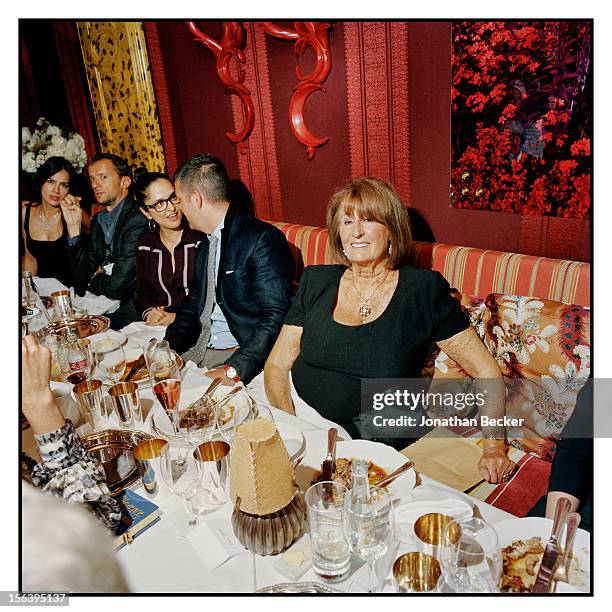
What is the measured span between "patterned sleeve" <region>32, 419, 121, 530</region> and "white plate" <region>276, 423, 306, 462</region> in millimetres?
320

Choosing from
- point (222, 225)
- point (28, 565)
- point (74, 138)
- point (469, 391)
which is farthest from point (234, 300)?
point (74, 138)

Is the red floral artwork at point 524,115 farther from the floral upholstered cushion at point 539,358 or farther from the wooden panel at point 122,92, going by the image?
the wooden panel at point 122,92

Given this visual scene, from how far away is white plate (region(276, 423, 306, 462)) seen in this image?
929mm

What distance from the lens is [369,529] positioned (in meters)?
0.65

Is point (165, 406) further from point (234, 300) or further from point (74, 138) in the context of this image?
point (74, 138)

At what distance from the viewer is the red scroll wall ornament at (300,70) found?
1.59 meters

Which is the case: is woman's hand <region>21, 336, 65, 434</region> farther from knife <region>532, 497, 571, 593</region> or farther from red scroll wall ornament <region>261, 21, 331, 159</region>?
red scroll wall ornament <region>261, 21, 331, 159</region>

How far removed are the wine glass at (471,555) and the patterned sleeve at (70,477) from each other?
50cm

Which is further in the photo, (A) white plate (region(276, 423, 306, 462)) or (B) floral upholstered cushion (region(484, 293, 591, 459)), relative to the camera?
(B) floral upholstered cushion (region(484, 293, 591, 459))

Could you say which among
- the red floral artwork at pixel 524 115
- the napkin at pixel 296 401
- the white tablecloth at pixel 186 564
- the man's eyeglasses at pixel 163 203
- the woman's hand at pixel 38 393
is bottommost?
the napkin at pixel 296 401

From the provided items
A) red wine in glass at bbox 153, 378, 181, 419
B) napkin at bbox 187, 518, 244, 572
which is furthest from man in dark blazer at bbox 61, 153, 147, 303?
napkin at bbox 187, 518, 244, 572

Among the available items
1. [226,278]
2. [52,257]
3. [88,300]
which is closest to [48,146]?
[52,257]

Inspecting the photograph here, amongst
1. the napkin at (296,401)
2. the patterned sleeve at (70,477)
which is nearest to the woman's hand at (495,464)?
the napkin at (296,401)

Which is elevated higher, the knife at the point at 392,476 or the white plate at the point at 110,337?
the white plate at the point at 110,337
